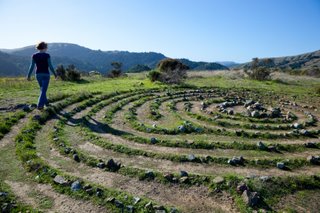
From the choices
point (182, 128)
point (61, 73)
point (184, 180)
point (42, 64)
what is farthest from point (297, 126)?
point (61, 73)

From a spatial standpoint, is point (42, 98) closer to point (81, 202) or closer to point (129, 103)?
point (129, 103)

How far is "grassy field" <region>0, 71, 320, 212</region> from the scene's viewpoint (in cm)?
780

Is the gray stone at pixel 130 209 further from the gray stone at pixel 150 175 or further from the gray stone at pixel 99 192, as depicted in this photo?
the gray stone at pixel 150 175

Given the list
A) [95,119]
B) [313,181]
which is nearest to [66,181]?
[313,181]

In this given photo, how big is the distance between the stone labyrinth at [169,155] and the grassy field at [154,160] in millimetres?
31

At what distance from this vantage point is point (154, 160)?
1062cm

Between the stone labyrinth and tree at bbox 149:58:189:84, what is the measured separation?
14.6 meters

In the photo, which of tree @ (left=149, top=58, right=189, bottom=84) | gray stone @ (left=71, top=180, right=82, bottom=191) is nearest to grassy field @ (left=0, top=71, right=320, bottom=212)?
gray stone @ (left=71, top=180, right=82, bottom=191)

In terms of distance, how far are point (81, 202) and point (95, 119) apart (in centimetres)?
866

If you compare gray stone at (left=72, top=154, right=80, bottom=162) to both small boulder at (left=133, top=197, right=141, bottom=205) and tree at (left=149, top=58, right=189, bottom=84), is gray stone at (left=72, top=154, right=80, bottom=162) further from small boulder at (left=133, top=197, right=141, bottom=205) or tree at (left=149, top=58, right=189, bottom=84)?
tree at (left=149, top=58, right=189, bottom=84)

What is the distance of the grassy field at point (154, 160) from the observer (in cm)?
780

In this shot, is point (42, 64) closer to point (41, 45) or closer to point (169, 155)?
point (41, 45)

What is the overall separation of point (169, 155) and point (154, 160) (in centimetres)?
52

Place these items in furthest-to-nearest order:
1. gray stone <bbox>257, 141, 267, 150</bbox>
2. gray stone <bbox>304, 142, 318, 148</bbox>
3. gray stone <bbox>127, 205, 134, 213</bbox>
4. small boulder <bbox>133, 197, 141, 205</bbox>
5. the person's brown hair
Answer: the person's brown hair → gray stone <bbox>304, 142, 318, 148</bbox> → gray stone <bbox>257, 141, 267, 150</bbox> → small boulder <bbox>133, 197, 141, 205</bbox> → gray stone <bbox>127, 205, 134, 213</bbox>
